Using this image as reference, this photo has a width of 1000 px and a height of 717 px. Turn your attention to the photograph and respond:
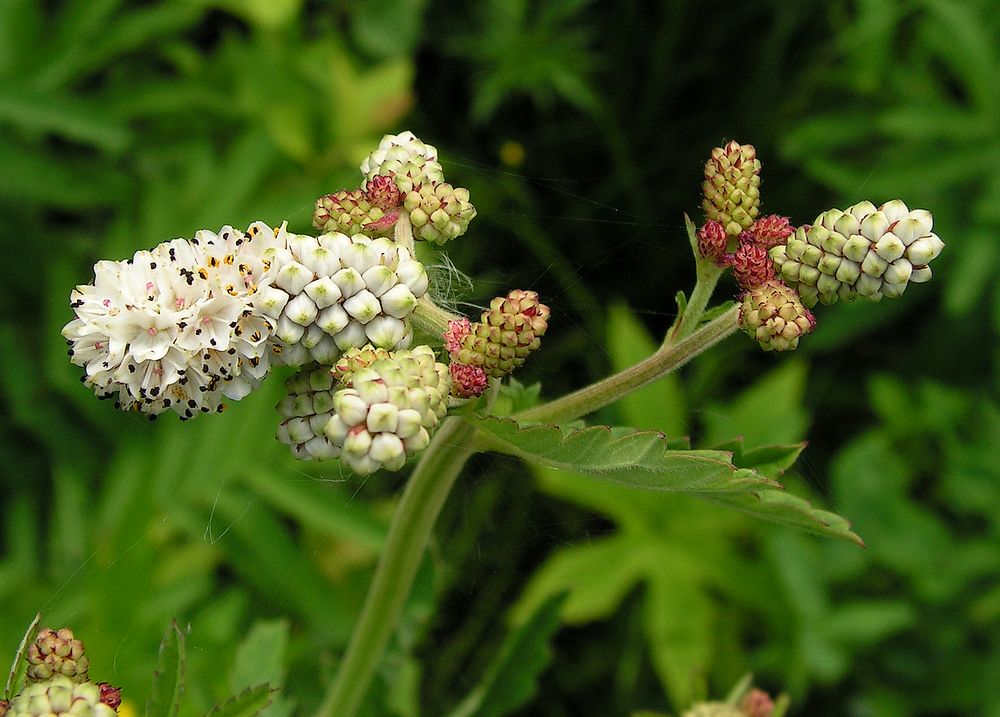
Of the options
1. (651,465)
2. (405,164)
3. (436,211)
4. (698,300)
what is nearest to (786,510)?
(651,465)

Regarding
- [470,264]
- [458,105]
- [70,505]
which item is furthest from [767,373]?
[70,505]

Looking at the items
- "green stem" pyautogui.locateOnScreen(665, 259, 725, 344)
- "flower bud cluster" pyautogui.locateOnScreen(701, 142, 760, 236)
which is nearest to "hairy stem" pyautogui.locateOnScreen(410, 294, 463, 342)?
"green stem" pyautogui.locateOnScreen(665, 259, 725, 344)

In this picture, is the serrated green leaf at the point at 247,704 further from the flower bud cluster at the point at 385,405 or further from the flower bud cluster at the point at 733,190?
the flower bud cluster at the point at 733,190

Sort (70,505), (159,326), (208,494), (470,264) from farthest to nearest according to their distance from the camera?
(470,264), (70,505), (208,494), (159,326)

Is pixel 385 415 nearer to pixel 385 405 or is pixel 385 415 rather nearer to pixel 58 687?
pixel 385 405

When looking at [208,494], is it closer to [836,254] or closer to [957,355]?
[836,254]

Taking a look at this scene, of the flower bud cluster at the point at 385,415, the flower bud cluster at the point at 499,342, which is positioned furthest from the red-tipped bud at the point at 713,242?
the flower bud cluster at the point at 385,415
